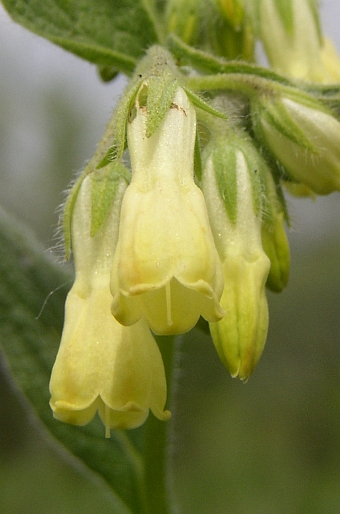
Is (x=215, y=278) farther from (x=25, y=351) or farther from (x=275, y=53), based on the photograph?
(x=275, y=53)

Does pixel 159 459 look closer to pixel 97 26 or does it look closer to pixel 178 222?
pixel 178 222

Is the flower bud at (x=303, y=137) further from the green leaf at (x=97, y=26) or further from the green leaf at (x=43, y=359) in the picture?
the green leaf at (x=43, y=359)

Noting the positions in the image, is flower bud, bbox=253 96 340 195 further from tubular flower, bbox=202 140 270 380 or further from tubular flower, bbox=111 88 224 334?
tubular flower, bbox=111 88 224 334

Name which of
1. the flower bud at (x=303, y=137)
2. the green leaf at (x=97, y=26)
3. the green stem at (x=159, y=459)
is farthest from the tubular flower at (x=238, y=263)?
the green leaf at (x=97, y=26)

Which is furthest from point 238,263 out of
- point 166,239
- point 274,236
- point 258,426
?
point 258,426

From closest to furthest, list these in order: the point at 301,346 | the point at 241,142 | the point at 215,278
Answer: the point at 215,278 < the point at 241,142 < the point at 301,346

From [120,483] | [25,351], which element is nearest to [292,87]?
[25,351]
